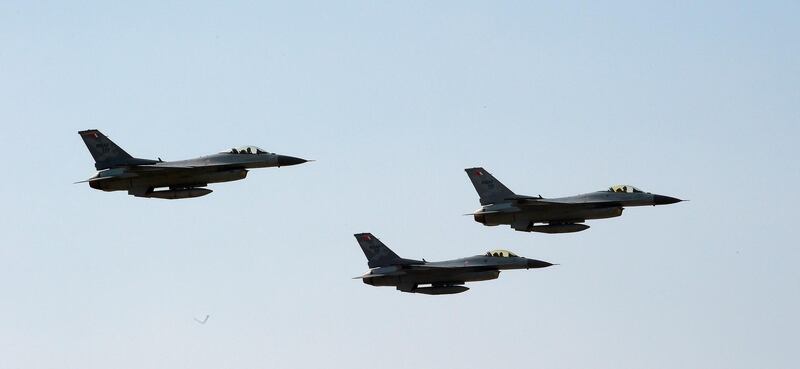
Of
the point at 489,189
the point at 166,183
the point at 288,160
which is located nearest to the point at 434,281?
the point at 489,189

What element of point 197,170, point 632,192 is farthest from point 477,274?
point 197,170

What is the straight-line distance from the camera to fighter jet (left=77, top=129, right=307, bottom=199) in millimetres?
92125

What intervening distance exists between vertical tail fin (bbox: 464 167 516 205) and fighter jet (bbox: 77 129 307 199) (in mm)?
13407

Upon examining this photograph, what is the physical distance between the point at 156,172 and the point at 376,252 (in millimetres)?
14935

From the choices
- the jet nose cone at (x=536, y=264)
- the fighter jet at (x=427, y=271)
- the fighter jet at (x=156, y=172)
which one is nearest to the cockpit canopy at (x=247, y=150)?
the fighter jet at (x=156, y=172)

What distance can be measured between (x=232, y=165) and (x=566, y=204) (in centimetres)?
1872

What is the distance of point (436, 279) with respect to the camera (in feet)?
327

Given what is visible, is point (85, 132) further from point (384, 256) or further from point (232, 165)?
point (384, 256)

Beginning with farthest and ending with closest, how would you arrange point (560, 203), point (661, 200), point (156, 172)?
point (661, 200), point (560, 203), point (156, 172)

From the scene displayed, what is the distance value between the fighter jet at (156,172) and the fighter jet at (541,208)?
13.7 metres

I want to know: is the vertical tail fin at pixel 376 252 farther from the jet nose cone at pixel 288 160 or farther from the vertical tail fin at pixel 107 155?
the vertical tail fin at pixel 107 155

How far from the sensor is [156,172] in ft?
303

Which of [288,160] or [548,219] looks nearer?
[288,160]

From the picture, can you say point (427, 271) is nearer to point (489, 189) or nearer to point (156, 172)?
point (489, 189)
